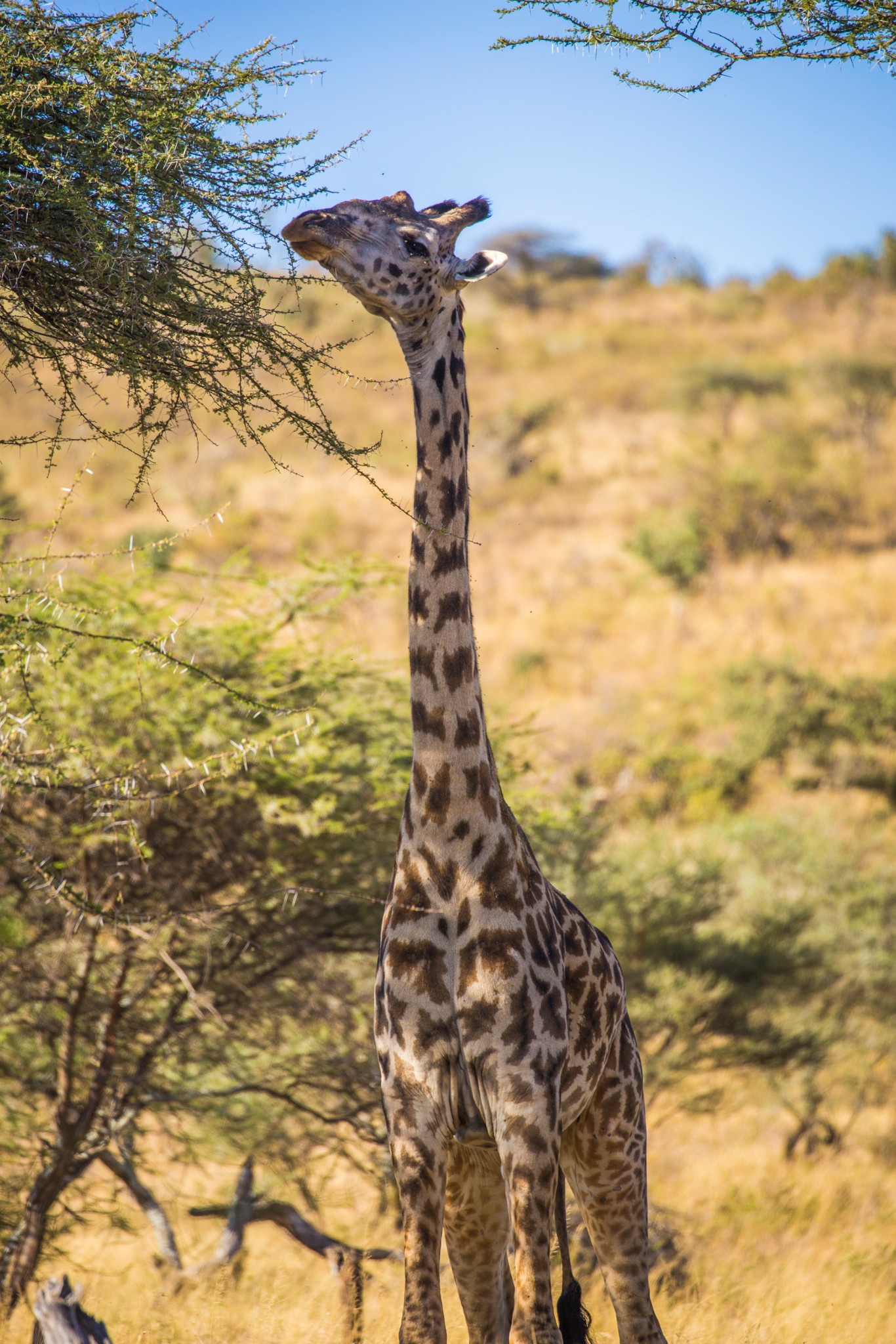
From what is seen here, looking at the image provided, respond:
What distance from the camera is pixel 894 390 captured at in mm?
37625

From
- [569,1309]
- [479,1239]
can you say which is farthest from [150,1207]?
[569,1309]

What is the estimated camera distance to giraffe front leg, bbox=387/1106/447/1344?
3.33 m

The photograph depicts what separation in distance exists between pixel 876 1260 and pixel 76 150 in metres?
7.41

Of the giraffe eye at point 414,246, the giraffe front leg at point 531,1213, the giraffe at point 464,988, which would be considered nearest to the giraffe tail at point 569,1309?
the giraffe at point 464,988

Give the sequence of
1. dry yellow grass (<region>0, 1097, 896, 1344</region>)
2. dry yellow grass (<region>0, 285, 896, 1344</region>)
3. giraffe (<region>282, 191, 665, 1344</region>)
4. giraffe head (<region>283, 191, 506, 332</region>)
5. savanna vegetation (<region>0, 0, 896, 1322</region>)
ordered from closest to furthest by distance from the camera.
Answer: giraffe (<region>282, 191, 665, 1344</region>) < giraffe head (<region>283, 191, 506, 332</region>) < savanna vegetation (<region>0, 0, 896, 1322</region>) < dry yellow grass (<region>0, 1097, 896, 1344</region>) < dry yellow grass (<region>0, 285, 896, 1344</region>)

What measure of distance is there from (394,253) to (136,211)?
2.57 ft

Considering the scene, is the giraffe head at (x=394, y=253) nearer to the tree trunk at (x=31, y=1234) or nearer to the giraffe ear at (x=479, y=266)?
the giraffe ear at (x=479, y=266)

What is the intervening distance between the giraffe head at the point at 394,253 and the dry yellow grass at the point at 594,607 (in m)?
0.16

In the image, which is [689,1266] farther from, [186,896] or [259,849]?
[186,896]

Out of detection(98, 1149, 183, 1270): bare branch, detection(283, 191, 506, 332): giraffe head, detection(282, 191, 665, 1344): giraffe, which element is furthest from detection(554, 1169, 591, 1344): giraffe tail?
detection(98, 1149, 183, 1270): bare branch

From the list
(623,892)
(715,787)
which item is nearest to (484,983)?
(623,892)

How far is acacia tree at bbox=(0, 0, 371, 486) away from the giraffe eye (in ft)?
1.24

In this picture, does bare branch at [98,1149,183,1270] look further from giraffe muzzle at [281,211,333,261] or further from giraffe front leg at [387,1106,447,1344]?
giraffe muzzle at [281,211,333,261]

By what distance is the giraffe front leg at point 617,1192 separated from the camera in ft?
13.7
